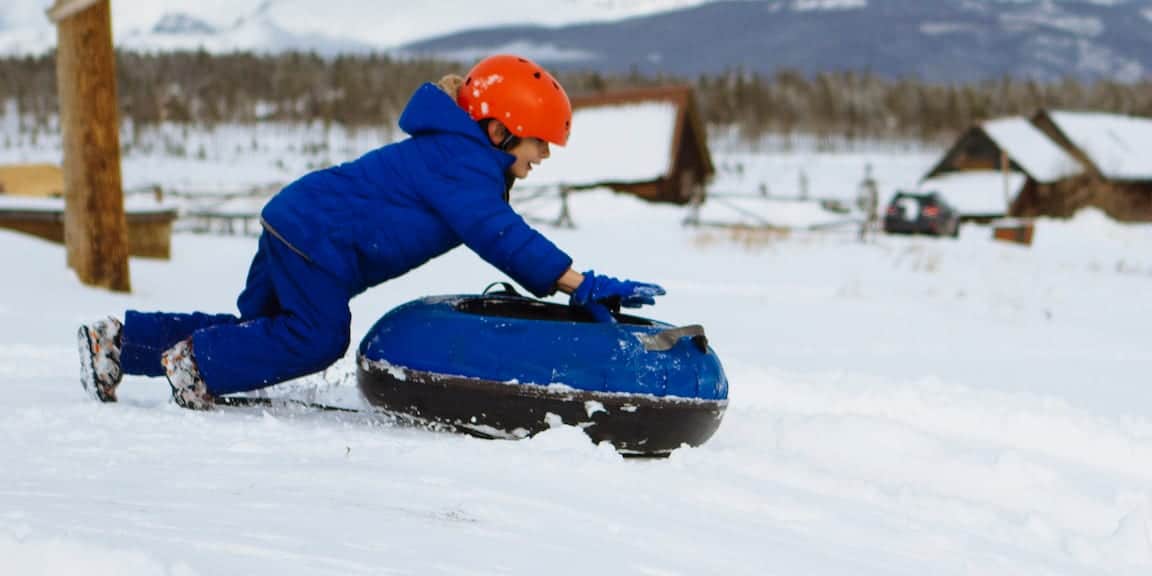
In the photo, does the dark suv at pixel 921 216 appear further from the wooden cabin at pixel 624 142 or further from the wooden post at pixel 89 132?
the wooden post at pixel 89 132

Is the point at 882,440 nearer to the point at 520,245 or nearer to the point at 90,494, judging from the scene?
the point at 520,245

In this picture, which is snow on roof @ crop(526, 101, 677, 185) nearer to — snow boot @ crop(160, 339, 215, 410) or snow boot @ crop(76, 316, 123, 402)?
snow boot @ crop(76, 316, 123, 402)

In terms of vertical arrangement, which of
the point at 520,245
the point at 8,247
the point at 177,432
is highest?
the point at 520,245

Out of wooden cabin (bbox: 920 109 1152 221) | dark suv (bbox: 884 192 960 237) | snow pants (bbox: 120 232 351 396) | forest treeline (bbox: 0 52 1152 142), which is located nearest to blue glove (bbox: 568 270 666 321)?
snow pants (bbox: 120 232 351 396)

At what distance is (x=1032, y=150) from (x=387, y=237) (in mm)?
45401

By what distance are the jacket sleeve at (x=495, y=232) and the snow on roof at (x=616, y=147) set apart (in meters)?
27.5

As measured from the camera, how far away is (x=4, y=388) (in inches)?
170

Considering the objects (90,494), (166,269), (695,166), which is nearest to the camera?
(90,494)

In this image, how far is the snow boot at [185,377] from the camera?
12.6 feet

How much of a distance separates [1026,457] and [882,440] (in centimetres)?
67

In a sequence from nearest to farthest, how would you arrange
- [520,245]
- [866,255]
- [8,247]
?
[520,245] < [8,247] < [866,255]

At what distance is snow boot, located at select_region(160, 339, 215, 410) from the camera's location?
3.84 m

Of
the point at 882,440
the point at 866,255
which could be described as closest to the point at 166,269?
the point at 882,440

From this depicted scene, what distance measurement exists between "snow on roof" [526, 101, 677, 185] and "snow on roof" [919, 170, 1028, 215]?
46.6ft
